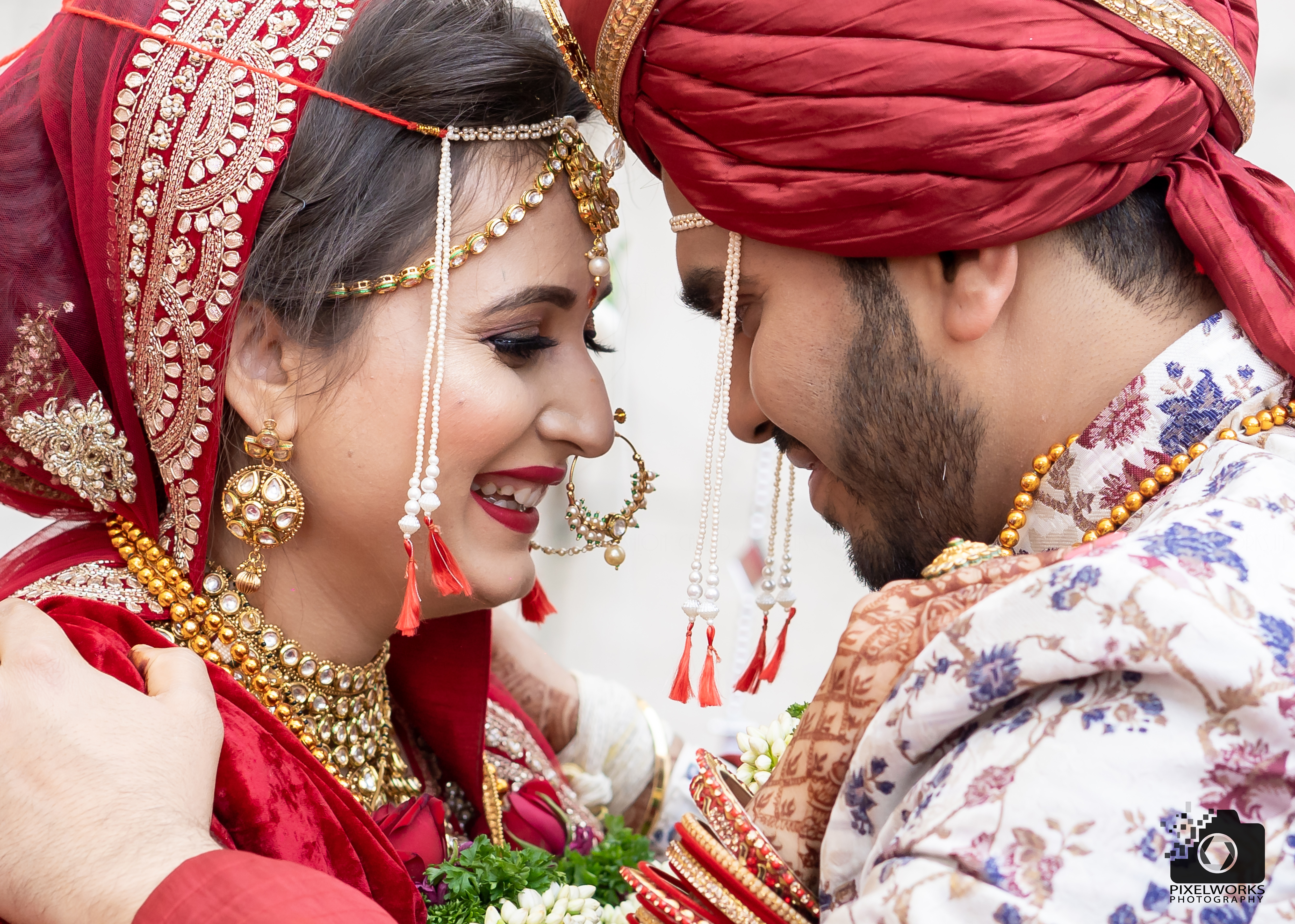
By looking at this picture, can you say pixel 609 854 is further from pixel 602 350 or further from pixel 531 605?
pixel 602 350

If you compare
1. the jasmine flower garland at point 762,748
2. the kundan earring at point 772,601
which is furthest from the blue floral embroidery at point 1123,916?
the kundan earring at point 772,601

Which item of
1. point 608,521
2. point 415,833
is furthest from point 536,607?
point 415,833

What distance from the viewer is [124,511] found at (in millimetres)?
→ 1646

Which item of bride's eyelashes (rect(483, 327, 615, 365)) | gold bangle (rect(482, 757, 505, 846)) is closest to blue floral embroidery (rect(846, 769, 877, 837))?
bride's eyelashes (rect(483, 327, 615, 365))

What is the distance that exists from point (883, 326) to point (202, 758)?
96cm

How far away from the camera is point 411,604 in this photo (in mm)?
1528

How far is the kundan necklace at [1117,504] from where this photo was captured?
1.18 meters

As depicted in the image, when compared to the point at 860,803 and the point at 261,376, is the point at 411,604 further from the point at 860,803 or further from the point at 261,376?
the point at 860,803

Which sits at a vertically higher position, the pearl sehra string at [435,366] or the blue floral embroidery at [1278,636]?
the pearl sehra string at [435,366]

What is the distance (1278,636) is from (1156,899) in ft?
0.76

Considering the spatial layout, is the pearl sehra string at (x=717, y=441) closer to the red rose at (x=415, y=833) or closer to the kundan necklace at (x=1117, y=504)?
the kundan necklace at (x=1117, y=504)

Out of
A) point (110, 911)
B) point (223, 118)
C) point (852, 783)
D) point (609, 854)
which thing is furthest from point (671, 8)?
point (609, 854)

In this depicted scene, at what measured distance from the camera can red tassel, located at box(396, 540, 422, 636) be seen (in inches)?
59.7

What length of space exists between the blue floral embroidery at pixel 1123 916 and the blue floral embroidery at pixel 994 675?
0.60ft
